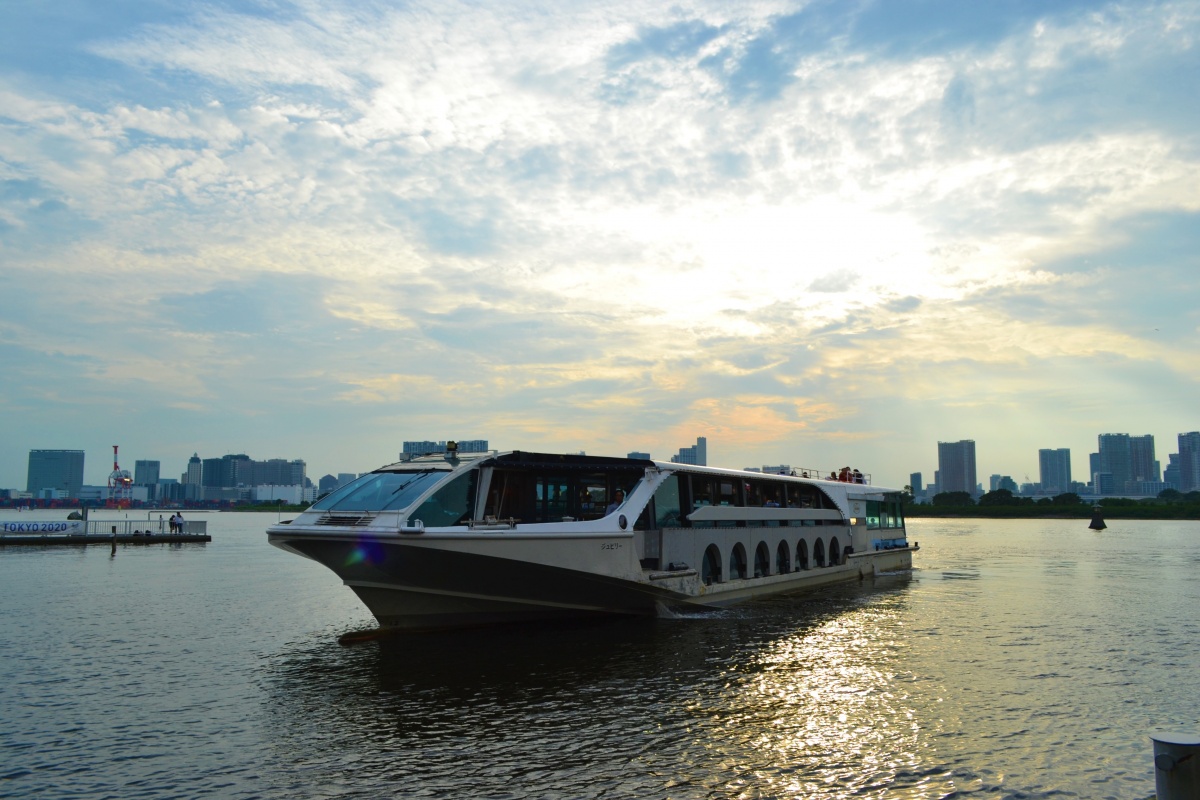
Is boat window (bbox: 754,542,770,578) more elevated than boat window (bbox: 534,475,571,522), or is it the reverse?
boat window (bbox: 534,475,571,522)

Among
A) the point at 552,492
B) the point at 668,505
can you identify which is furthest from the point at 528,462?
the point at 668,505

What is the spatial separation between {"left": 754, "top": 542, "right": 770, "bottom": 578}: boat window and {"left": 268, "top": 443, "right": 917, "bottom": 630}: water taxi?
0.97 meters

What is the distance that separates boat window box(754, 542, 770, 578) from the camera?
31.9 metres

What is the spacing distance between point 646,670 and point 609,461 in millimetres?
6822

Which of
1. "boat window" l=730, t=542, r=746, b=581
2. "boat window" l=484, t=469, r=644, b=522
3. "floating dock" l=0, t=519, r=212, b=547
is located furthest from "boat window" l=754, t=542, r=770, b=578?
"floating dock" l=0, t=519, r=212, b=547

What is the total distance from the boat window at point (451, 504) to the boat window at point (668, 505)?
625 centimetres

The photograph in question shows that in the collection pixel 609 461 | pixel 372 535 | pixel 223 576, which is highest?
pixel 609 461

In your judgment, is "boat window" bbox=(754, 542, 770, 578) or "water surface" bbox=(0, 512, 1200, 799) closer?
"water surface" bbox=(0, 512, 1200, 799)

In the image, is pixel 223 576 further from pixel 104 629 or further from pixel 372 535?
pixel 372 535

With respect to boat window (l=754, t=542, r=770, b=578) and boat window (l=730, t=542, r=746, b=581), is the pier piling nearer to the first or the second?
boat window (l=730, t=542, r=746, b=581)

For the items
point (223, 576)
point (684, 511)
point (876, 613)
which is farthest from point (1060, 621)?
point (223, 576)

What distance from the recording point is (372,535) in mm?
19359

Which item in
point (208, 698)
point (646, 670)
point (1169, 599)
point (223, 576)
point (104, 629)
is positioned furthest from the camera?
point (223, 576)

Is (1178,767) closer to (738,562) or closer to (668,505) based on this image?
(668,505)
